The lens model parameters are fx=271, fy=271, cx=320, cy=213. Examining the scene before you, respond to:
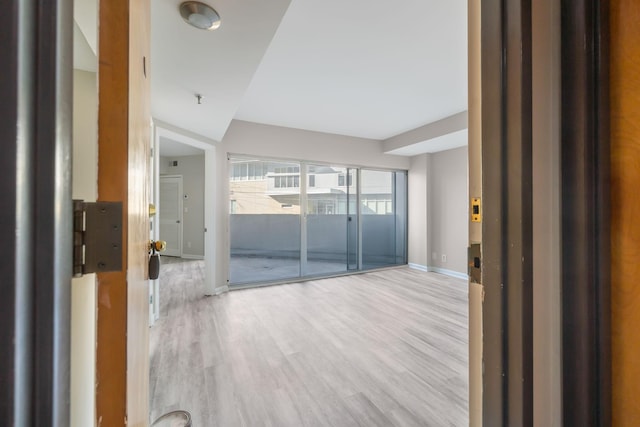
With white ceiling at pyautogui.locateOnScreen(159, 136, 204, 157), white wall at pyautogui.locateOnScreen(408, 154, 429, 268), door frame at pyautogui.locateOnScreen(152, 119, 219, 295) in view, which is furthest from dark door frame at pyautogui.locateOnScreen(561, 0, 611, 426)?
white ceiling at pyautogui.locateOnScreen(159, 136, 204, 157)

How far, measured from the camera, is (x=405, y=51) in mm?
2277

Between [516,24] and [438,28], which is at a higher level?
[438,28]

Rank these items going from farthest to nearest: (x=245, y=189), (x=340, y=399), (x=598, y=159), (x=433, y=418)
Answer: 1. (x=245, y=189)
2. (x=340, y=399)
3. (x=433, y=418)
4. (x=598, y=159)

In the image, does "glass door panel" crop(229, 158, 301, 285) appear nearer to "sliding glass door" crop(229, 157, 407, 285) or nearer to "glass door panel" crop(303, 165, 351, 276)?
"sliding glass door" crop(229, 157, 407, 285)

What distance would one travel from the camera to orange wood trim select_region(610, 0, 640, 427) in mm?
521

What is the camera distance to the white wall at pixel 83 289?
47 centimetres

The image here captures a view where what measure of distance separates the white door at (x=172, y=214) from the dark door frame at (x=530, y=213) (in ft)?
22.5

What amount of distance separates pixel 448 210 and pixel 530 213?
181 inches

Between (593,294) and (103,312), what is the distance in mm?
881

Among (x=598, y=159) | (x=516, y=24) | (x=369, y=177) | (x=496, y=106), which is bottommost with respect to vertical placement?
(x=598, y=159)

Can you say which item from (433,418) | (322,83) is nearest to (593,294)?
(433,418)

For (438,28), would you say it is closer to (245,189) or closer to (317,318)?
(317,318)

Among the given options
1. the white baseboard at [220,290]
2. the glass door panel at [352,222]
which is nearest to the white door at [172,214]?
the white baseboard at [220,290]

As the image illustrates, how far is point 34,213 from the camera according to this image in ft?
0.96
